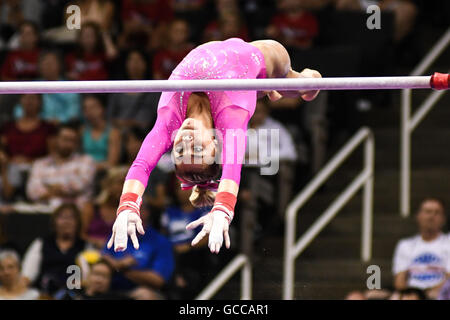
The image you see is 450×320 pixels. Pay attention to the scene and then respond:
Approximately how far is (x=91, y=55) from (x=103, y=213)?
5.62 feet

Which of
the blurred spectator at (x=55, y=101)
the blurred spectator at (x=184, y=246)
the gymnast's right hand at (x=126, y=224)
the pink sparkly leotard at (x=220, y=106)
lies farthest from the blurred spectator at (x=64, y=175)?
the gymnast's right hand at (x=126, y=224)

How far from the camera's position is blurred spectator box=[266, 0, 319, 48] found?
734cm

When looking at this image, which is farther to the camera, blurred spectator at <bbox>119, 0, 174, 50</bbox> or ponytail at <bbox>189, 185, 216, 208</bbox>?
blurred spectator at <bbox>119, 0, 174, 50</bbox>

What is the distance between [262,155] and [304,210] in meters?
0.57

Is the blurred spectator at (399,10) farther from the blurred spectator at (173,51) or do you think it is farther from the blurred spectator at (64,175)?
the blurred spectator at (64,175)

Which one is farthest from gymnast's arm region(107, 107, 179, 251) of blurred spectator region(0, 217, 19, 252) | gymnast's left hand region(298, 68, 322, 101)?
blurred spectator region(0, 217, 19, 252)

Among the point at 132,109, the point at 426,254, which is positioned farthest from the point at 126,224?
the point at 132,109

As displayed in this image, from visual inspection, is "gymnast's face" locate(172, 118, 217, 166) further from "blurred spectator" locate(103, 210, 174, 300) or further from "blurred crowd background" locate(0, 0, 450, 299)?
"blurred spectator" locate(103, 210, 174, 300)

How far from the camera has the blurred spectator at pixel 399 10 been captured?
7.44 m

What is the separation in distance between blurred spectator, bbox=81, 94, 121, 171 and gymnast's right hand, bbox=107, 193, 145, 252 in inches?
113

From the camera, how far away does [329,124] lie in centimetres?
707

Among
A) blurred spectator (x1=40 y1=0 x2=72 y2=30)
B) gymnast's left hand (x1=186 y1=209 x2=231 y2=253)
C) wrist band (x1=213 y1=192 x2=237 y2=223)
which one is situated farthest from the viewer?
blurred spectator (x1=40 y1=0 x2=72 y2=30)
